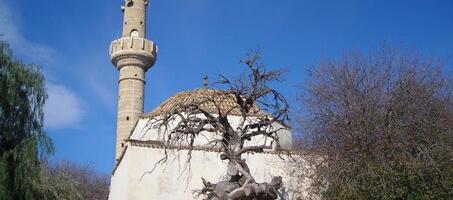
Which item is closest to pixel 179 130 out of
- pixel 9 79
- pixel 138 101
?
pixel 9 79

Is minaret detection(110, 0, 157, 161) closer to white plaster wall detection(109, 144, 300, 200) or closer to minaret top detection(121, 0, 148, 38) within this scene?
minaret top detection(121, 0, 148, 38)

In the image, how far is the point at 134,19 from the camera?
82.8 ft

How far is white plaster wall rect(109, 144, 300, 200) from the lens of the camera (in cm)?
1697

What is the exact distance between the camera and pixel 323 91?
53.6 feet

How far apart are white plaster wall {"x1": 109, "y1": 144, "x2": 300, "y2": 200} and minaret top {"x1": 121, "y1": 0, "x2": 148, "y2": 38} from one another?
8.74m

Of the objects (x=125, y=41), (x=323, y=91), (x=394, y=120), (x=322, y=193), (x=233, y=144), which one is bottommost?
(x=322, y=193)

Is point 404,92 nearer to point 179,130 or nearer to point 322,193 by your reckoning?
point 322,193

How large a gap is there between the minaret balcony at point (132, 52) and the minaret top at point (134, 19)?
1.97 ft

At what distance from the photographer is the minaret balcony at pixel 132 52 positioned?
24188 mm

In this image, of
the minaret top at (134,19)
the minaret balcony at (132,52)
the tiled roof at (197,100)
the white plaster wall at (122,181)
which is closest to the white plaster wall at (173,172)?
A: the white plaster wall at (122,181)

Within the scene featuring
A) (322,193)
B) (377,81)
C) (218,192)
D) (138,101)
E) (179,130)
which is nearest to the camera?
(218,192)

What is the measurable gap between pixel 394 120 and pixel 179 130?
257 inches

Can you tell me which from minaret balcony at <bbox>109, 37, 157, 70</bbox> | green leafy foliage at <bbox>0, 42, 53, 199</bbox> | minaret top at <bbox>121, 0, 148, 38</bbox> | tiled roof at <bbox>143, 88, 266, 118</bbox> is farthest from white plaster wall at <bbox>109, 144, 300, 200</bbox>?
minaret top at <bbox>121, 0, 148, 38</bbox>

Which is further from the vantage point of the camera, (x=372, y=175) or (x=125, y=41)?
(x=125, y=41)
